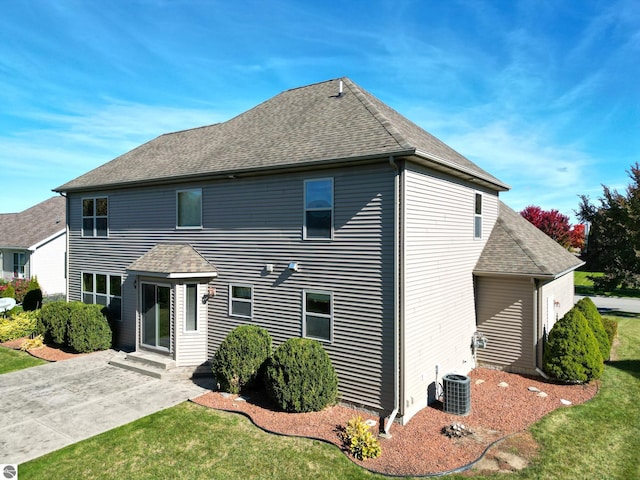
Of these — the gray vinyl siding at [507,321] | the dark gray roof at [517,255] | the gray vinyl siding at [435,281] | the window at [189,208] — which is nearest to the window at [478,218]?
the gray vinyl siding at [435,281]

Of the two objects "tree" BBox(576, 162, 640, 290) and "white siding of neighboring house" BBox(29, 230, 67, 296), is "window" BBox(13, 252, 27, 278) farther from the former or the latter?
"tree" BBox(576, 162, 640, 290)

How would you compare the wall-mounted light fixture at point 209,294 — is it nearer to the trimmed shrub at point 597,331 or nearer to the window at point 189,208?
the window at point 189,208

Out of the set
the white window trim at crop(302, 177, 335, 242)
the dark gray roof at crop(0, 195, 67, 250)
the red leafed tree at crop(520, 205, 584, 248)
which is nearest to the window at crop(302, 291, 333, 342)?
the white window trim at crop(302, 177, 335, 242)

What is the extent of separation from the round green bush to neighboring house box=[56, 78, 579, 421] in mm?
634

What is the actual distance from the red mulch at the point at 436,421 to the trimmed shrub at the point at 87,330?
6.08m

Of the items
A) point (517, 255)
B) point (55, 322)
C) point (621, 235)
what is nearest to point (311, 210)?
point (517, 255)

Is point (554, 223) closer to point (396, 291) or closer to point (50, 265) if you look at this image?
point (396, 291)

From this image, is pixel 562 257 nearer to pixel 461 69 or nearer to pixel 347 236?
pixel 461 69

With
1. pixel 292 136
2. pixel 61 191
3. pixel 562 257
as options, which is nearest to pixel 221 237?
pixel 292 136

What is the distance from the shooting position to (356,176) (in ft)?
29.9

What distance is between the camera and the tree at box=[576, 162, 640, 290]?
22.1 metres

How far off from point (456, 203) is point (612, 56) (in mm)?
8419

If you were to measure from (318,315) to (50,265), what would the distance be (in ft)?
84.1

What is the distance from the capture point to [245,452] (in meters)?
7.16
